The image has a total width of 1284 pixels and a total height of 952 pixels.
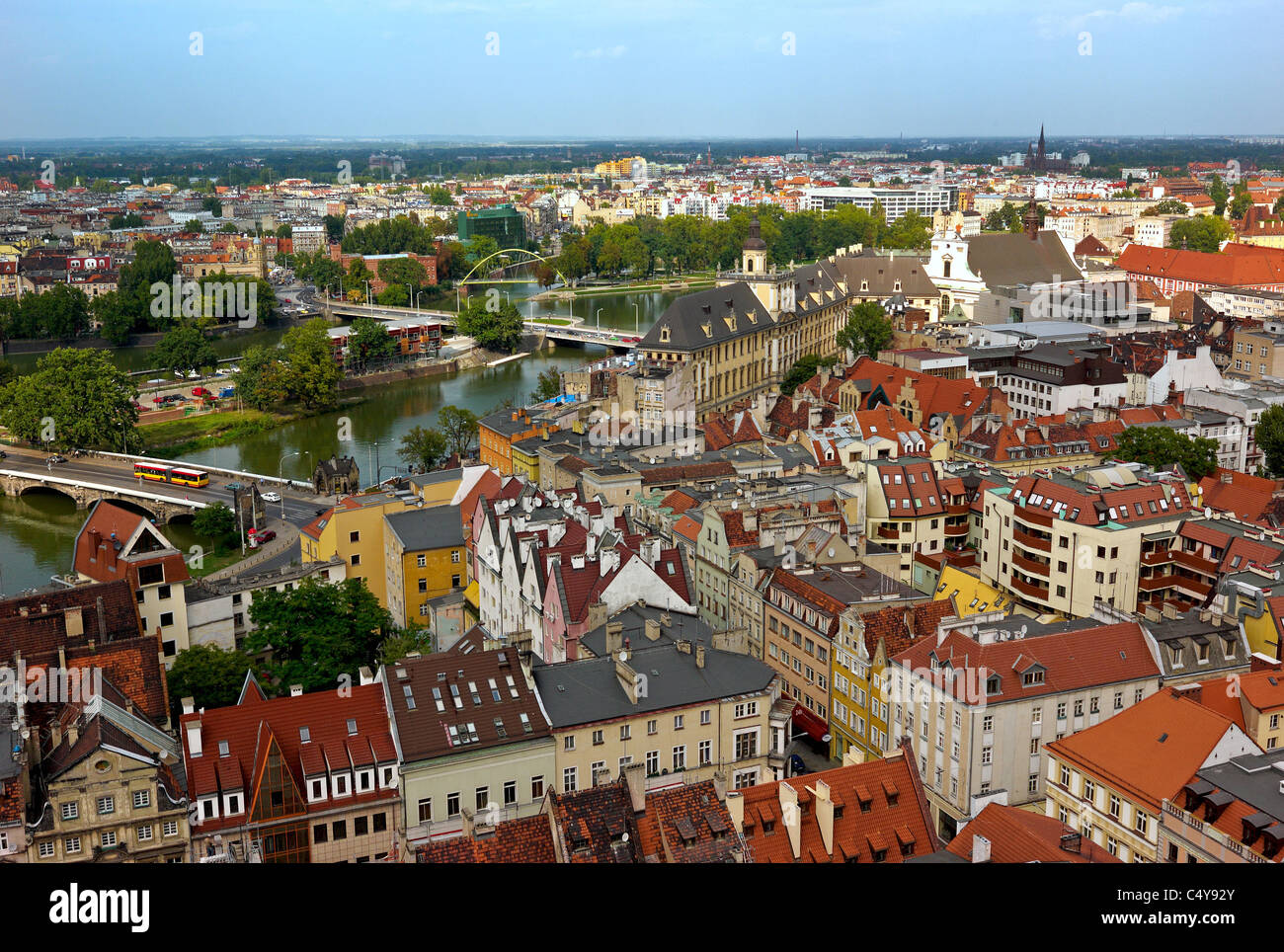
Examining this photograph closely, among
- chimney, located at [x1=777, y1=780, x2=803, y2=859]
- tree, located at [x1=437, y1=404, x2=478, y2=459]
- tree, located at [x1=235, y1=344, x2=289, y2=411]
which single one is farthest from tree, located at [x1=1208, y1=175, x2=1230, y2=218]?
chimney, located at [x1=777, y1=780, x2=803, y2=859]

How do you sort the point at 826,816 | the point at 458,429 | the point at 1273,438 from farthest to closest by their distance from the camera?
the point at 458,429, the point at 1273,438, the point at 826,816

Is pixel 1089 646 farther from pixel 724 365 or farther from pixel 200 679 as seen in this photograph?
pixel 724 365

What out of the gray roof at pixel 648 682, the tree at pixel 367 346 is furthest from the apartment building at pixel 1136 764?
the tree at pixel 367 346

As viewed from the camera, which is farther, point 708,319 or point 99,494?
point 708,319

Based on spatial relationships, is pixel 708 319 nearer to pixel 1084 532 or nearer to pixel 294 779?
pixel 1084 532

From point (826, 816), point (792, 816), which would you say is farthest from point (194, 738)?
point (826, 816)

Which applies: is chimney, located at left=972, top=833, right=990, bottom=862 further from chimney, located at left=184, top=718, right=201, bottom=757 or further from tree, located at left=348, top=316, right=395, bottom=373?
tree, located at left=348, top=316, right=395, bottom=373

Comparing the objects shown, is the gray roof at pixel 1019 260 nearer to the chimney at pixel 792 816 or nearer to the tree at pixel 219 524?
the tree at pixel 219 524
